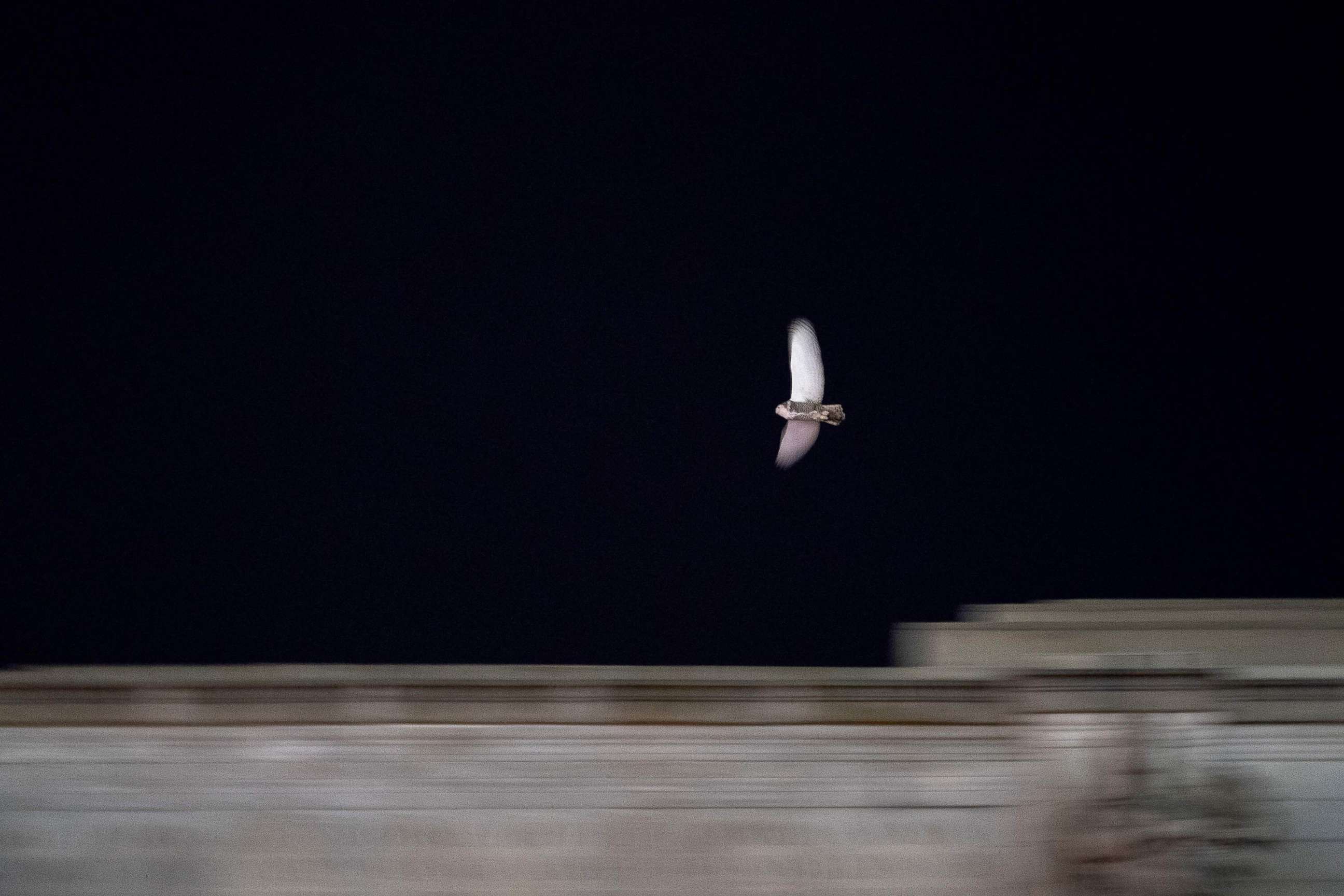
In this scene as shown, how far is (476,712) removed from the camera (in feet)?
34.2

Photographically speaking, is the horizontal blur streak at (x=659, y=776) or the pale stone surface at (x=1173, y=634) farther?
the pale stone surface at (x=1173, y=634)

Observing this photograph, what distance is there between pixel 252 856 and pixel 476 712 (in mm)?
1664

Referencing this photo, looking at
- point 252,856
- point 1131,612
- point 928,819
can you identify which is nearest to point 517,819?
point 252,856

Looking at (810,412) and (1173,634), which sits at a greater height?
(810,412)

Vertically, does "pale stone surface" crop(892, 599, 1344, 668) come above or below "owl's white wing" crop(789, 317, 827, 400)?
below

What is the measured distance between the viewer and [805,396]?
1289 cm

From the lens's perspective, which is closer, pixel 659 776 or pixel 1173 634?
pixel 659 776

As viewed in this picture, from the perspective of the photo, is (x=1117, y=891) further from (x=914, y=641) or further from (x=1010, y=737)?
(x=914, y=641)

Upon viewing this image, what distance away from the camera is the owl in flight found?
42.0ft

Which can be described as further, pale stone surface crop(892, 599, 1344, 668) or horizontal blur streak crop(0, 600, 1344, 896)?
pale stone surface crop(892, 599, 1344, 668)

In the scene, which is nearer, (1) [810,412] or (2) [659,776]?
(2) [659,776]

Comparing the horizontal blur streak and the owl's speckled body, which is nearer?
the horizontal blur streak

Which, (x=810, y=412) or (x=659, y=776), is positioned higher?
(x=810, y=412)

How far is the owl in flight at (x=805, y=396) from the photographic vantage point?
12.8 meters
